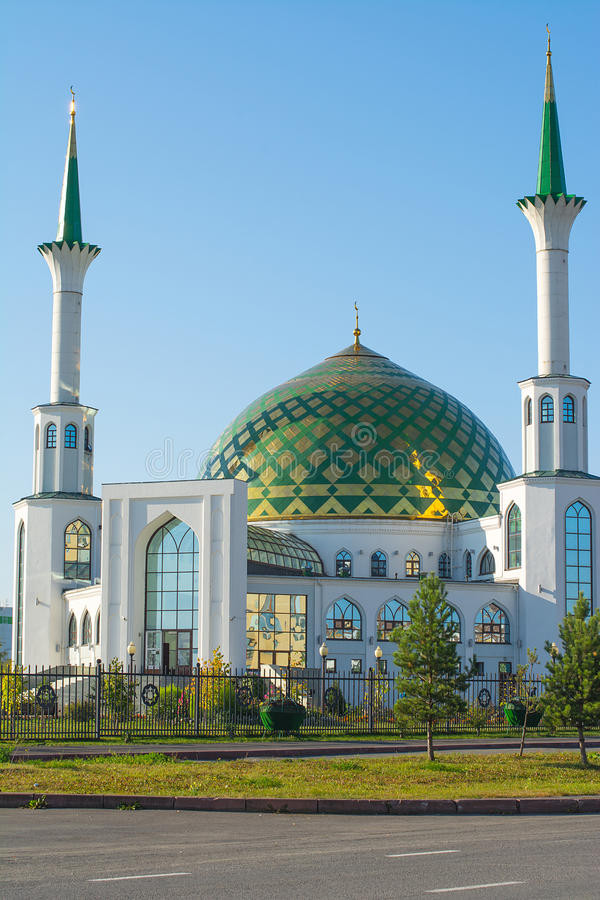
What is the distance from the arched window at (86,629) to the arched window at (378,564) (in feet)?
37.0

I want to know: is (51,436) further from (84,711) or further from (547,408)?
(84,711)

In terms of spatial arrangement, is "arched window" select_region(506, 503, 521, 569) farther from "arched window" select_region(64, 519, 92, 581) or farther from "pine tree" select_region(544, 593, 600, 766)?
"pine tree" select_region(544, 593, 600, 766)

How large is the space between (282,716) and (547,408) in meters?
20.0

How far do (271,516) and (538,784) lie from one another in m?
35.1

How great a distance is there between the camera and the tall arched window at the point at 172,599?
40.4 meters

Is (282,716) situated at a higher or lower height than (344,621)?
lower

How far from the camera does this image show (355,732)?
28.8m

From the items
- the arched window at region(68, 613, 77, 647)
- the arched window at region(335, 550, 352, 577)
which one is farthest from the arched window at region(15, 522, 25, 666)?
the arched window at region(335, 550, 352, 577)

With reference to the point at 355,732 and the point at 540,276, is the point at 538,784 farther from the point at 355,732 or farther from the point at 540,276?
the point at 540,276

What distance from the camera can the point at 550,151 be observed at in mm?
45688

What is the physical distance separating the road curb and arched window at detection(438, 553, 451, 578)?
35.6 m

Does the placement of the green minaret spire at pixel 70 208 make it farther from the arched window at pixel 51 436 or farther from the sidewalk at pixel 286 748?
the sidewalk at pixel 286 748

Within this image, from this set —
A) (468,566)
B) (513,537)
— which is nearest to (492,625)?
(513,537)

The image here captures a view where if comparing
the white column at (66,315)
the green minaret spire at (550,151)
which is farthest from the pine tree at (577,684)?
the white column at (66,315)
